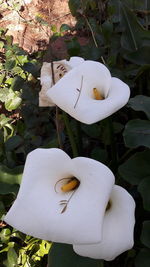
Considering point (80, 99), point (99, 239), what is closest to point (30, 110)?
point (80, 99)

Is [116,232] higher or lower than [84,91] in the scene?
lower

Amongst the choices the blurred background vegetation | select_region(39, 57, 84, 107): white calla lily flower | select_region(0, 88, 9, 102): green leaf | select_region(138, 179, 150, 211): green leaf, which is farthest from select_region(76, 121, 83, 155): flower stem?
select_region(0, 88, 9, 102): green leaf

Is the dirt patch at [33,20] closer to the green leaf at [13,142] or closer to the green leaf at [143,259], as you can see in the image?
the green leaf at [13,142]

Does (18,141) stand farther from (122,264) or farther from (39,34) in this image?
(39,34)

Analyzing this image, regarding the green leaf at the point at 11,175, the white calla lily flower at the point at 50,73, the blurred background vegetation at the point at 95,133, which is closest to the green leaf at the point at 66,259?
the blurred background vegetation at the point at 95,133

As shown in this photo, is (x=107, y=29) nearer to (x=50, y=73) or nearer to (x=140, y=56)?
(x=140, y=56)

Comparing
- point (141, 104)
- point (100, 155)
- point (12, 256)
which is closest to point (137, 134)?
point (141, 104)
